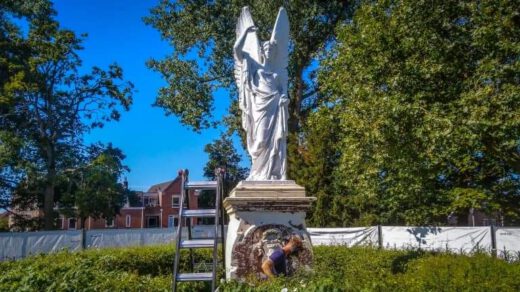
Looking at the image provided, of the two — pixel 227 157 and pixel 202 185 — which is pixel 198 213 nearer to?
pixel 202 185

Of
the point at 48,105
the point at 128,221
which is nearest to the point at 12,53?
the point at 48,105

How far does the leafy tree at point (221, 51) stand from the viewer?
1018 inches

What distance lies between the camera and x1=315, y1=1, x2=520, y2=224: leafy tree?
12.6 meters

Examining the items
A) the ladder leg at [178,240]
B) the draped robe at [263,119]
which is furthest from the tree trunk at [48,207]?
the ladder leg at [178,240]

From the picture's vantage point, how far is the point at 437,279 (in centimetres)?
537

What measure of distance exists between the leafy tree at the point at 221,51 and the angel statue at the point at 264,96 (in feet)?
51.7

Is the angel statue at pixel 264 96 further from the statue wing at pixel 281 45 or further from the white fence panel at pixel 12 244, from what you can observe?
the white fence panel at pixel 12 244

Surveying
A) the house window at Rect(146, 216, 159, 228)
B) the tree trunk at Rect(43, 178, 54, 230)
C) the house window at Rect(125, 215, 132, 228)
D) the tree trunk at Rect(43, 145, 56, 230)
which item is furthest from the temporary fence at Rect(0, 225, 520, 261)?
the house window at Rect(146, 216, 159, 228)

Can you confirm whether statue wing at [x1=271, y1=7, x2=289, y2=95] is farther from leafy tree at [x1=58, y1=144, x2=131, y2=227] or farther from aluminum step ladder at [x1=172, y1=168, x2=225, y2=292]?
leafy tree at [x1=58, y1=144, x2=131, y2=227]

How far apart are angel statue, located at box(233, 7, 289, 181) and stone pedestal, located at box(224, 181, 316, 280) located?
0.59 meters

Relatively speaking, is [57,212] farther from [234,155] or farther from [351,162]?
[351,162]

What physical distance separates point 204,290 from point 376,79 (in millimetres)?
9802

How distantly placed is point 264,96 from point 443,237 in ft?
33.3

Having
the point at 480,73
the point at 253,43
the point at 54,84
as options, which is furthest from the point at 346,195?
the point at 54,84
